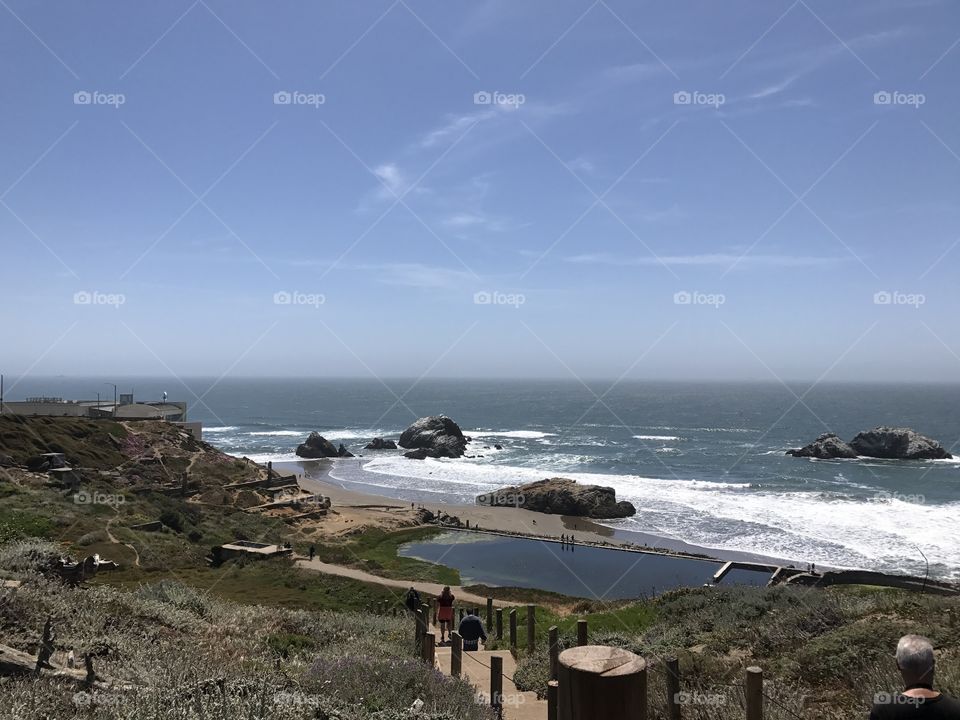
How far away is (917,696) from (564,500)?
52.1 m

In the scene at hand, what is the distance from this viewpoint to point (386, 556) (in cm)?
3791

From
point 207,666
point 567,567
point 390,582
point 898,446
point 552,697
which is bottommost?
point 567,567

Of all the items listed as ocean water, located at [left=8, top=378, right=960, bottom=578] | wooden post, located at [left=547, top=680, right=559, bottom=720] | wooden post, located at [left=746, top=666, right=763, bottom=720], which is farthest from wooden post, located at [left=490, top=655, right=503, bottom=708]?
ocean water, located at [left=8, top=378, right=960, bottom=578]

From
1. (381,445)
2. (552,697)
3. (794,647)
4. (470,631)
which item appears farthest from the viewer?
A: (381,445)

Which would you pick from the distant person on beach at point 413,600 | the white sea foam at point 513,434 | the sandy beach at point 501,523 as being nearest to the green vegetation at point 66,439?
the sandy beach at point 501,523

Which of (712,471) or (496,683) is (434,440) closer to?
(712,471)

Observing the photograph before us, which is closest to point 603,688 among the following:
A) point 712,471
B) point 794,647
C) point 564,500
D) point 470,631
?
point 794,647

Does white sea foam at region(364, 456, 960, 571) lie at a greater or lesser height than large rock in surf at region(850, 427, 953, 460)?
lesser

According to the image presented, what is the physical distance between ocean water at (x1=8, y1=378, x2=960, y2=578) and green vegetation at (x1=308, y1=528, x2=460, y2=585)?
15.8 metres

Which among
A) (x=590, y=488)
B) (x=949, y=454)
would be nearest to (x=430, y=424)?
(x=590, y=488)

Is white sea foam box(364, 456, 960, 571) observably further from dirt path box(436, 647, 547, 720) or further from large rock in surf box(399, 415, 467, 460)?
dirt path box(436, 647, 547, 720)

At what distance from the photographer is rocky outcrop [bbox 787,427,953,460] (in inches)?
3236

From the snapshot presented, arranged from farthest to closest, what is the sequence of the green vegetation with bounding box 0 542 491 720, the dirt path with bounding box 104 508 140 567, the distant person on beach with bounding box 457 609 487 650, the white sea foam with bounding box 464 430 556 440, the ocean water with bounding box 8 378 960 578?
the white sea foam with bounding box 464 430 556 440 → the ocean water with bounding box 8 378 960 578 → the dirt path with bounding box 104 508 140 567 → the distant person on beach with bounding box 457 609 487 650 → the green vegetation with bounding box 0 542 491 720

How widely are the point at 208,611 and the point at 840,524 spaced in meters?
45.5
